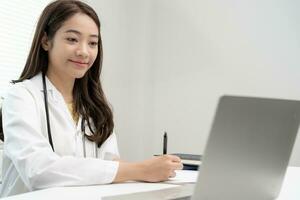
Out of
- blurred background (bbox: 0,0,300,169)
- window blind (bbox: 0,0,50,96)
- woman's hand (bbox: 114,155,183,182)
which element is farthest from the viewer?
blurred background (bbox: 0,0,300,169)

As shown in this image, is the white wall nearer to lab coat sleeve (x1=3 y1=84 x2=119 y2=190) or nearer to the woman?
the woman

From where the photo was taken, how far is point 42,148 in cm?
98

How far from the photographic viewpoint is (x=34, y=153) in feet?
3.13

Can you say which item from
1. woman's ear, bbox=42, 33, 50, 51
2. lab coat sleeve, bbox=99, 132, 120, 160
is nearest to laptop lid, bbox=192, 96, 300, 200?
lab coat sleeve, bbox=99, 132, 120, 160

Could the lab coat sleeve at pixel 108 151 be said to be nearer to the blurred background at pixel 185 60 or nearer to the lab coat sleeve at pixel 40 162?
the lab coat sleeve at pixel 40 162

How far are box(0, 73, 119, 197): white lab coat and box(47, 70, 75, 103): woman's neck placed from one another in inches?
1.6

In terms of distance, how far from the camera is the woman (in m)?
0.93

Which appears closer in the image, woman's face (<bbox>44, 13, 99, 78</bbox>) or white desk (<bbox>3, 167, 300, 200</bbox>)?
white desk (<bbox>3, 167, 300, 200</bbox>)

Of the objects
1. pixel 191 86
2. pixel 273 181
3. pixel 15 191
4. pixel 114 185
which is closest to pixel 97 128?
pixel 15 191

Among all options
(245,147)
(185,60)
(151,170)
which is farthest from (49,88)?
(185,60)

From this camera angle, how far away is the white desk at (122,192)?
0.75 m

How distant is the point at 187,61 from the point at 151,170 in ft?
5.22

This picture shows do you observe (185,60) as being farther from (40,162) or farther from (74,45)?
(40,162)

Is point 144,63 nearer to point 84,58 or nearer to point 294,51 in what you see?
point 294,51
